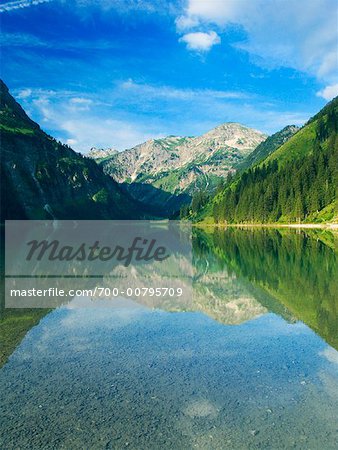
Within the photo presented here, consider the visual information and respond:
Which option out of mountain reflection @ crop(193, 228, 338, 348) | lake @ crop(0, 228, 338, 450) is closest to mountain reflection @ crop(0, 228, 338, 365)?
mountain reflection @ crop(193, 228, 338, 348)

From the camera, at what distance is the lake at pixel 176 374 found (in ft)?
33.7

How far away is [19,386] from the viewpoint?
13680 millimetres

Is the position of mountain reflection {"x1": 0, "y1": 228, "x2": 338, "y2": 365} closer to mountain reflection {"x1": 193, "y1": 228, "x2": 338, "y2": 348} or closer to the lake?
mountain reflection {"x1": 193, "y1": 228, "x2": 338, "y2": 348}

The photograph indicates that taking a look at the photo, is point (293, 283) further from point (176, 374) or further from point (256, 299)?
point (176, 374)

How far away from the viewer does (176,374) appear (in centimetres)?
1455

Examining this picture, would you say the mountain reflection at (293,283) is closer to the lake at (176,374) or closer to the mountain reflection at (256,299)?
the mountain reflection at (256,299)

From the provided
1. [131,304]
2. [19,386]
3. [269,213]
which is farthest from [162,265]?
[269,213]

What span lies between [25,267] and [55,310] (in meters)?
24.6

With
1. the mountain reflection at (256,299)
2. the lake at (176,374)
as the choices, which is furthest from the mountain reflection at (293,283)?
the lake at (176,374)

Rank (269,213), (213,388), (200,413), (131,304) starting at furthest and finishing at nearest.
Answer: (269,213) < (131,304) < (213,388) < (200,413)

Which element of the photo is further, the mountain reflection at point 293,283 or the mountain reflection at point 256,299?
the mountain reflection at point 293,283

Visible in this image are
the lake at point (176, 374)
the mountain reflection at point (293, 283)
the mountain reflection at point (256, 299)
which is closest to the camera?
the lake at point (176, 374)

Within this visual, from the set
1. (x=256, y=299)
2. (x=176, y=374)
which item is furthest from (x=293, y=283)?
(x=176, y=374)

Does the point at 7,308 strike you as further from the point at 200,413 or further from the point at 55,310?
the point at 200,413
